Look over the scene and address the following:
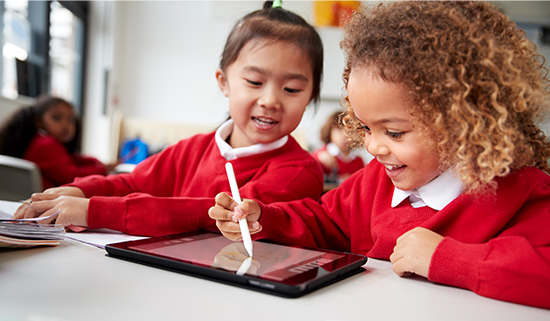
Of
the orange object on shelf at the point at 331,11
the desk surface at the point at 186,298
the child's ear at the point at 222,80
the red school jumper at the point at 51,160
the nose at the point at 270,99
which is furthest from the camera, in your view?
the orange object on shelf at the point at 331,11

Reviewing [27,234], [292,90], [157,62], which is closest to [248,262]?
[27,234]

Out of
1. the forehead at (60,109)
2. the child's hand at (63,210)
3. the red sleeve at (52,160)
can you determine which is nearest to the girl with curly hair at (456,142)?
the child's hand at (63,210)

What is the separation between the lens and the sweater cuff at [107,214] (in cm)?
77

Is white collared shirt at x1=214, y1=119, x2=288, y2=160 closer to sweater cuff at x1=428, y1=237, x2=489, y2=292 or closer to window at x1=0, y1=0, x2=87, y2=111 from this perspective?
sweater cuff at x1=428, y1=237, x2=489, y2=292

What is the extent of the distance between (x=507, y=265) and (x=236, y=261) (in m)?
0.33

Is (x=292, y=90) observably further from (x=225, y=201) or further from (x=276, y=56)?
(x=225, y=201)

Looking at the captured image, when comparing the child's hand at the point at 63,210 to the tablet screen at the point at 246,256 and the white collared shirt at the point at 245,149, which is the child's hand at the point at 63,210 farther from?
the white collared shirt at the point at 245,149

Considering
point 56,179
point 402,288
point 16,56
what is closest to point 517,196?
point 402,288

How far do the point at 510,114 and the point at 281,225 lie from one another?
397mm

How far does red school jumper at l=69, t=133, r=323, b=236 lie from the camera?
79cm

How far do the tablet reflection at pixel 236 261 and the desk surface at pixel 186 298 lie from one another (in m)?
0.03

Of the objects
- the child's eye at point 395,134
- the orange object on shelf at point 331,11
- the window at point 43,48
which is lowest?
the child's eye at point 395,134

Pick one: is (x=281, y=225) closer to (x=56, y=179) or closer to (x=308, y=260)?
(x=308, y=260)

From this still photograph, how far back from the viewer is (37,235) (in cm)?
63
